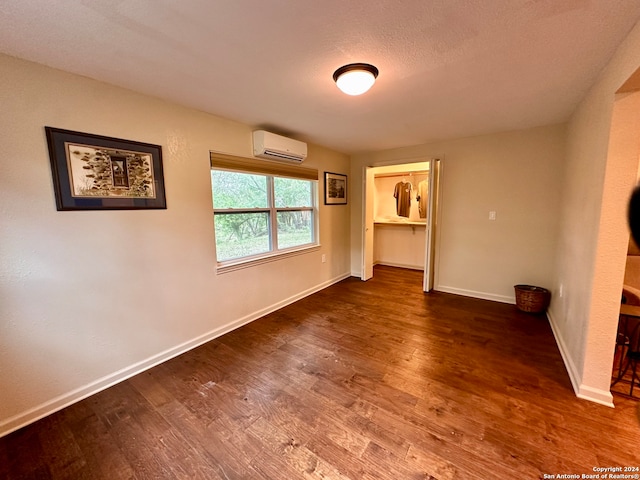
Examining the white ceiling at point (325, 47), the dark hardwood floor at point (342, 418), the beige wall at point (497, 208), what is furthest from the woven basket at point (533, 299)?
the white ceiling at point (325, 47)

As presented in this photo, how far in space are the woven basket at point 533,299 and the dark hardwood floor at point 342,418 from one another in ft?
1.65

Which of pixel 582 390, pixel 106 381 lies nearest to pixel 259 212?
pixel 106 381

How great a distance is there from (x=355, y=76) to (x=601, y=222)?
176 cm

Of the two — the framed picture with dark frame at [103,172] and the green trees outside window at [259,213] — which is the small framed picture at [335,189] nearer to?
the green trees outside window at [259,213]

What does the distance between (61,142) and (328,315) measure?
9.03 feet

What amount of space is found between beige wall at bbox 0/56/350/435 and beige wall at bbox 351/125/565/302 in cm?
279

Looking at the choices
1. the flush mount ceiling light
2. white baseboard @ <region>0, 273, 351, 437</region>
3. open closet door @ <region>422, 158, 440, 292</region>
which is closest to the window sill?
white baseboard @ <region>0, 273, 351, 437</region>

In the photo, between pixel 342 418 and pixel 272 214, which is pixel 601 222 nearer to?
pixel 342 418

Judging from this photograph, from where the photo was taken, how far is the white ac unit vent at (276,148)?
2.73 metres

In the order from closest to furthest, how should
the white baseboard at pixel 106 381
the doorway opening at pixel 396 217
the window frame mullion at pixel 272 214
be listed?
the white baseboard at pixel 106 381, the window frame mullion at pixel 272 214, the doorway opening at pixel 396 217

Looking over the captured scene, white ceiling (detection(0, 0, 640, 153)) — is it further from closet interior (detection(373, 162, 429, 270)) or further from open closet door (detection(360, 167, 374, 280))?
closet interior (detection(373, 162, 429, 270))

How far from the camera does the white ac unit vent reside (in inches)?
108

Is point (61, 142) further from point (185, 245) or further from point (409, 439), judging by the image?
point (409, 439)

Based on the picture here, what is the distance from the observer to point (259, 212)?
307 centimetres
